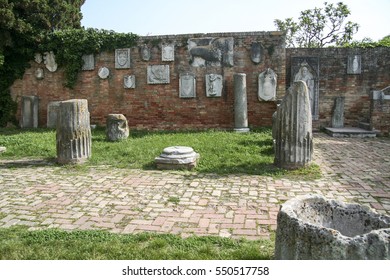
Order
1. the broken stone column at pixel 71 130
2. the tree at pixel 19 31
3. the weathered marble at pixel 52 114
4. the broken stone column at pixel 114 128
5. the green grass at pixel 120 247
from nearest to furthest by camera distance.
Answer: the green grass at pixel 120 247 < the broken stone column at pixel 71 130 < the broken stone column at pixel 114 128 < the tree at pixel 19 31 < the weathered marble at pixel 52 114

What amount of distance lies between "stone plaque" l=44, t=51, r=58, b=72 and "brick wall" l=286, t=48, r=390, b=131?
909 cm

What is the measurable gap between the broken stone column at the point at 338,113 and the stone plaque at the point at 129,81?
7788 mm

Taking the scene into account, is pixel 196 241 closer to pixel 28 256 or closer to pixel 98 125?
pixel 28 256

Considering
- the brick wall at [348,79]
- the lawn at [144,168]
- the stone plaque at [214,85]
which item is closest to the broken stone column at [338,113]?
the brick wall at [348,79]

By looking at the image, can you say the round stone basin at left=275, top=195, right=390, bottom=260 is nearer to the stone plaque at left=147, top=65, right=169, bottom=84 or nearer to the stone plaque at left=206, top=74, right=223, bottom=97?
the stone plaque at left=206, top=74, right=223, bottom=97

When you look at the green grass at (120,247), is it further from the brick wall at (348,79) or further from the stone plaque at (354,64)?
the stone plaque at (354,64)

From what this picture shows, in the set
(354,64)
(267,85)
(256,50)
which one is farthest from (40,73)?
(354,64)

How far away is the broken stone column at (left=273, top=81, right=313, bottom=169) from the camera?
6.00 m

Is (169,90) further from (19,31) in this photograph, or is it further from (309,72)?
(19,31)

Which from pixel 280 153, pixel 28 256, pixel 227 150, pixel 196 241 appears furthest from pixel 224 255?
pixel 227 150

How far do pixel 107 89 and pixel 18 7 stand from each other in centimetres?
446

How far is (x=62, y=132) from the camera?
6.99 meters

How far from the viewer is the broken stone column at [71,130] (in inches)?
273

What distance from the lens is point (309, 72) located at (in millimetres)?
12688
